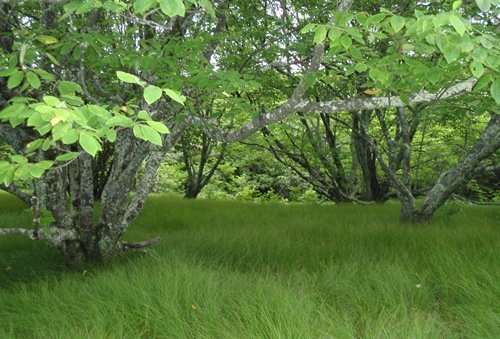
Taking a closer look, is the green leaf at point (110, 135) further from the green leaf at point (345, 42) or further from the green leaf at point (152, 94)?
the green leaf at point (345, 42)

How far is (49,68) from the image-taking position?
13.1 feet

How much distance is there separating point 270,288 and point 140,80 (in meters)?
2.02

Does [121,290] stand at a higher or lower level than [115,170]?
lower

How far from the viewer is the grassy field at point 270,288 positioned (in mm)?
2785

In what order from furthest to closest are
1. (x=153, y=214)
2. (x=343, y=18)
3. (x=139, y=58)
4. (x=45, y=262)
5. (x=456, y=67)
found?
1. (x=153, y=214)
2. (x=45, y=262)
3. (x=139, y=58)
4. (x=456, y=67)
5. (x=343, y=18)

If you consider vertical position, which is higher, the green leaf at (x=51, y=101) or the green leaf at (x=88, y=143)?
the green leaf at (x=51, y=101)

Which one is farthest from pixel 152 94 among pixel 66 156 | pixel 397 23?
pixel 397 23

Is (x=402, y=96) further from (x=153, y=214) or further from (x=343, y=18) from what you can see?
(x=153, y=214)

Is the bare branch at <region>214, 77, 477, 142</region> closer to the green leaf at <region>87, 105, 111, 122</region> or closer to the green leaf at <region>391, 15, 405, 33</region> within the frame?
the green leaf at <region>391, 15, 405, 33</region>

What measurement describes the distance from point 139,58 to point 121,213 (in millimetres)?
1784

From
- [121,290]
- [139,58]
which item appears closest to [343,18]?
[139,58]

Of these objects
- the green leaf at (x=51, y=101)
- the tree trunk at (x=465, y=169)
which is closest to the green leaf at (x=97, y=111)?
the green leaf at (x=51, y=101)

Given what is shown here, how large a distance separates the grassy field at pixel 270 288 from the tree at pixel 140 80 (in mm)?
647

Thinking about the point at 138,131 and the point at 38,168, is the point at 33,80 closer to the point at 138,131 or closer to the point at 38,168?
the point at 38,168
